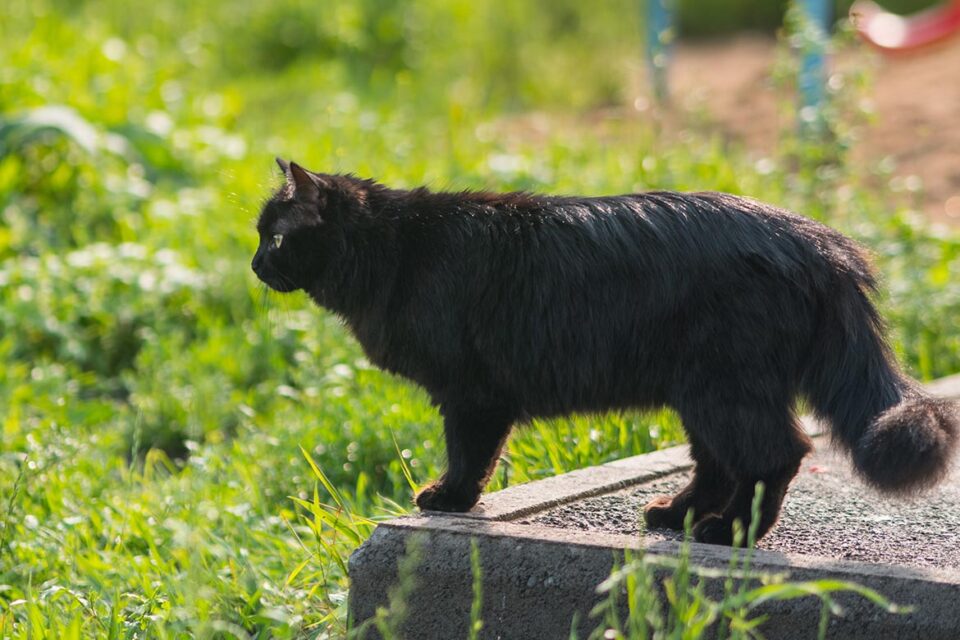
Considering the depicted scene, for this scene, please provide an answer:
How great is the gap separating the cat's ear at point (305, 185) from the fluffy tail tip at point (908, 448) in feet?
4.60

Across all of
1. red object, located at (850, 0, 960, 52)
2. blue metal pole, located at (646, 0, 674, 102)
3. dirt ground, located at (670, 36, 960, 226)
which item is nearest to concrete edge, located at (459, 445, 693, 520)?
blue metal pole, located at (646, 0, 674, 102)

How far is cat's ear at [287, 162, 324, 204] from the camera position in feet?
10.6

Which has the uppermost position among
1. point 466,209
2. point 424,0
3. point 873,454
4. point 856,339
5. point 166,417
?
point 424,0

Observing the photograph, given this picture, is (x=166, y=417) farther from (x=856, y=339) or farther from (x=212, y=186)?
(x=856, y=339)

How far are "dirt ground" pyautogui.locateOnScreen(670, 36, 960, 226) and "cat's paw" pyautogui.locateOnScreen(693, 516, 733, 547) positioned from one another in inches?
139

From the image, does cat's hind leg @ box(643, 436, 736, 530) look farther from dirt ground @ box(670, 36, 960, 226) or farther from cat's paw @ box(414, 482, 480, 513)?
dirt ground @ box(670, 36, 960, 226)

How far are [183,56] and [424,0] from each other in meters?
1.93

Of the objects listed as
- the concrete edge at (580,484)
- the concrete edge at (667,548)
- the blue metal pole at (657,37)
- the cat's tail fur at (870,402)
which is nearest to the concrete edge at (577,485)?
the concrete edge at (580,484)

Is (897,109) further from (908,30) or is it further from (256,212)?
(256,212)

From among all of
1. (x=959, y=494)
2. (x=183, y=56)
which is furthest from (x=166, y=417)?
(x=183, y=56)

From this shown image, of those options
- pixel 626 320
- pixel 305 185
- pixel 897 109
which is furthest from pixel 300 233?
pixel 897 109

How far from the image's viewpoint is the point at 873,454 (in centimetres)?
274

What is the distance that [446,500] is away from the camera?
10.3 feet

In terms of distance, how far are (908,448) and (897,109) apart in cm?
655
